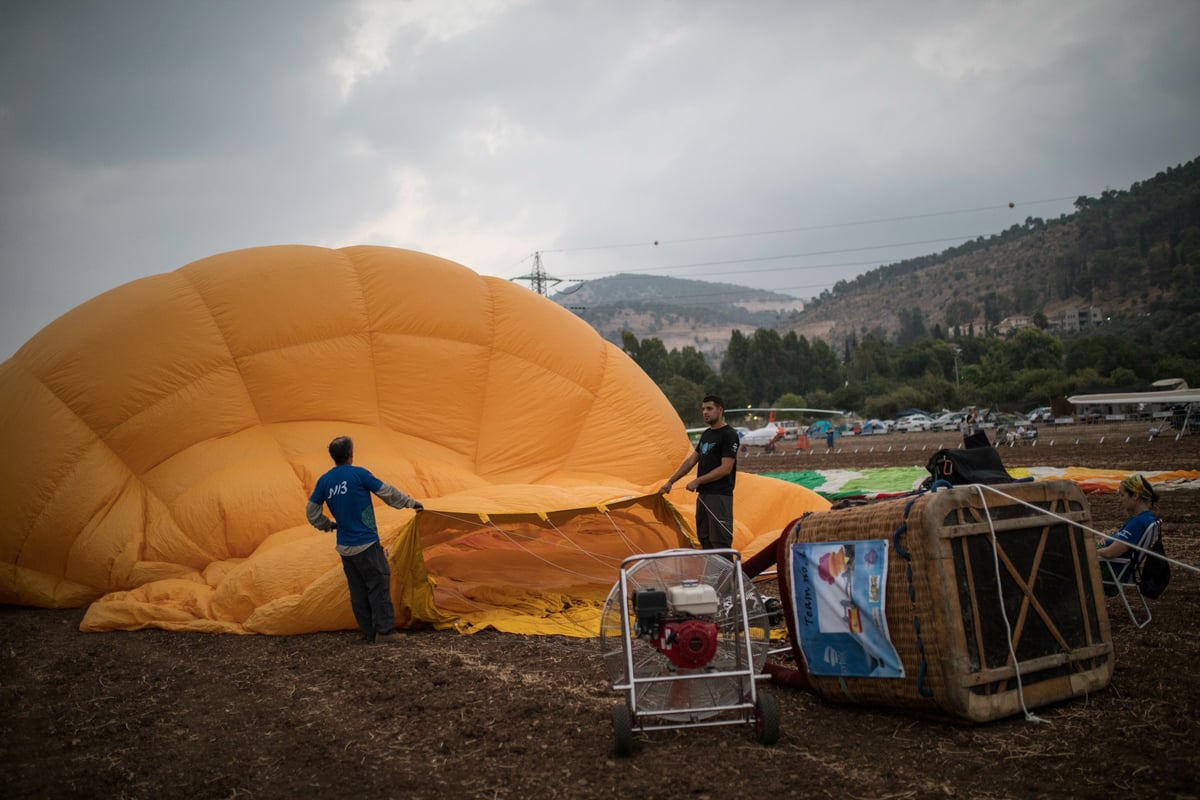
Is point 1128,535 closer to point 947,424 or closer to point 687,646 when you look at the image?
point 687,646

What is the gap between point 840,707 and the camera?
426 centimetres

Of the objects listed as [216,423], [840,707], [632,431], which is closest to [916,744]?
[840,707]

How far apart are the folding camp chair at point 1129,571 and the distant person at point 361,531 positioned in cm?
440

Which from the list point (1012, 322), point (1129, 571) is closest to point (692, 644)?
point (1129, 571)

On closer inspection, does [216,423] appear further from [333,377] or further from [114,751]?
[114,751]

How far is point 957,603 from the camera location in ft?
12.0

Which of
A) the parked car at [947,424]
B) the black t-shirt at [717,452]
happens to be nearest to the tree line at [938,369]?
the parked car at [947,424]

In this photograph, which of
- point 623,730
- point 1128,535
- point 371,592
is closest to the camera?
point 623,730

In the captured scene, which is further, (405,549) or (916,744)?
(405,549)

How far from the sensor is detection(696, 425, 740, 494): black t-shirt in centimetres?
651

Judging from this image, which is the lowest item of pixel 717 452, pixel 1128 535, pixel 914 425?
pixel 914 425

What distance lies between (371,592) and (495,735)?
243 centimetres

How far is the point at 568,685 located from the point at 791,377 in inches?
3817

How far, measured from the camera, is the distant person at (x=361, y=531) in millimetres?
6105
